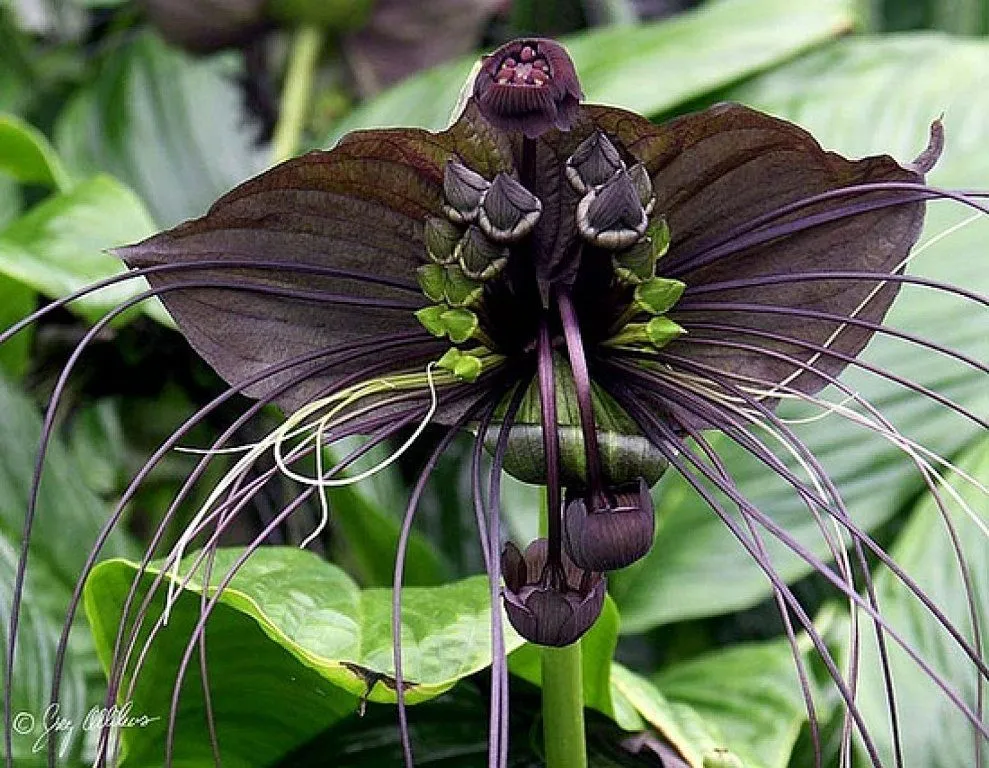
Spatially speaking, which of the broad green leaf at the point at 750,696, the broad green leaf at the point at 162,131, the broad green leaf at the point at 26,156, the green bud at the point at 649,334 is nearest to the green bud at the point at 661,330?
the green bud at the point at 649,334

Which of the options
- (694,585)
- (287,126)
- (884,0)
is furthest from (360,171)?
(884,0)

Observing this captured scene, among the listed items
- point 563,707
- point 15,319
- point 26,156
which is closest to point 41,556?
point 15,319

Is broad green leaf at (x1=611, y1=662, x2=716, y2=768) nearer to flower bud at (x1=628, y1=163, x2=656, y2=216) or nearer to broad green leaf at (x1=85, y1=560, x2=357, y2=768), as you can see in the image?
broad green leaf at (x1=85, y1=560, x2=357, y2=768)

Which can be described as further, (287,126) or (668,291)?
(287,126)

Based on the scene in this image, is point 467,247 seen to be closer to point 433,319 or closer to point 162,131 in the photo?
point 433,319

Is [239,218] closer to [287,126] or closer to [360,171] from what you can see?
[360,171]

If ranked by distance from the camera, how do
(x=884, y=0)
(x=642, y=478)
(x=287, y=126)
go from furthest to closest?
(x=884, y=0) → (x=287, y=126) → (x=642, y=478)

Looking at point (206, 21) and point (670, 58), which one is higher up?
point (206, 21)
